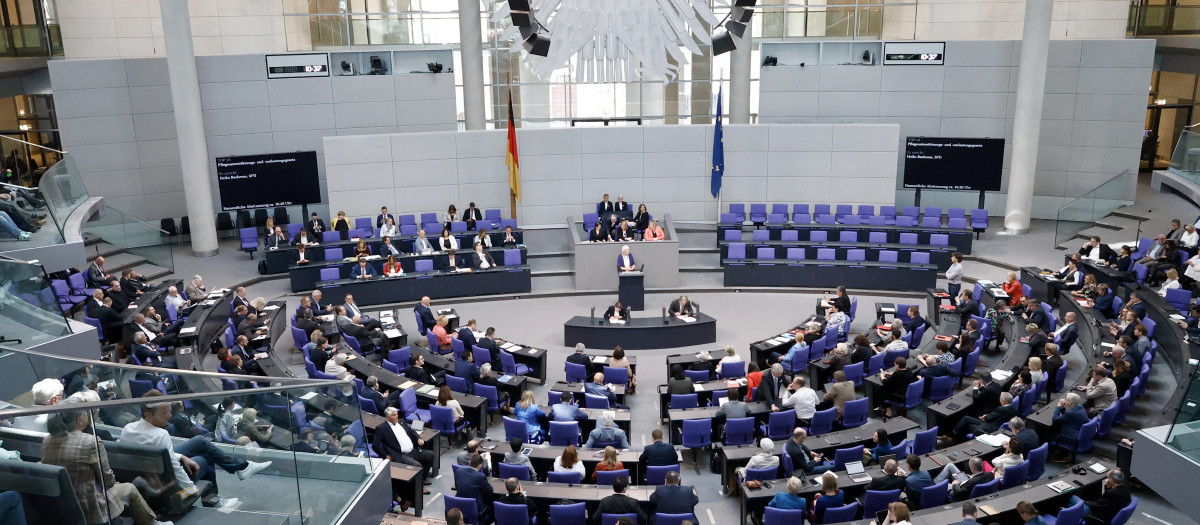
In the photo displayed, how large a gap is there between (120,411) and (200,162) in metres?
17.4

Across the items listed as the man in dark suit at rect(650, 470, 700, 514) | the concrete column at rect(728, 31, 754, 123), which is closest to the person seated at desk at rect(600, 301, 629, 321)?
the man in dark suit at rect(650, 470, 700, 514)

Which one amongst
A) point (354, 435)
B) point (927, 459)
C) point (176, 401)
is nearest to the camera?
point (176, 401)

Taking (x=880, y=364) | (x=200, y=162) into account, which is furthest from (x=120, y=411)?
(x=200, y=162)

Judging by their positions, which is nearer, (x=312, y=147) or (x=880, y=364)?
(x=880, y=364)

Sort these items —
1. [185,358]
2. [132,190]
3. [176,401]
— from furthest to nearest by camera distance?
1. [132,190]
2. [185,358]
3. [176,401]

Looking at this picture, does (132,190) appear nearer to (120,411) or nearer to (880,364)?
(880,364)

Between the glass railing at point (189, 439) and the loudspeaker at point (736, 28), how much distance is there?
11.5 feet

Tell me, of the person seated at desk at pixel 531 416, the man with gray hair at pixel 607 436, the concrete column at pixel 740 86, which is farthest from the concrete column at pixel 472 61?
the man with gray hair at pixel 607 436

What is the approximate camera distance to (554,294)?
18734mm

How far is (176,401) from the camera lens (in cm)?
496

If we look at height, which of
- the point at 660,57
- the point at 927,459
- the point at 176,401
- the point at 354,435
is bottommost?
the point at 927,459

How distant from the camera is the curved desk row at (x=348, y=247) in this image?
19.3 m

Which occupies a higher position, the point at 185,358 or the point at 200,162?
the point at 200,162

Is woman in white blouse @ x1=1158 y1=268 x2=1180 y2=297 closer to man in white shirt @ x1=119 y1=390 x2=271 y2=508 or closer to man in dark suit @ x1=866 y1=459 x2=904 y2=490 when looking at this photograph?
man in dark suit @ x1=866 y1=459 x2=904 y2=490
